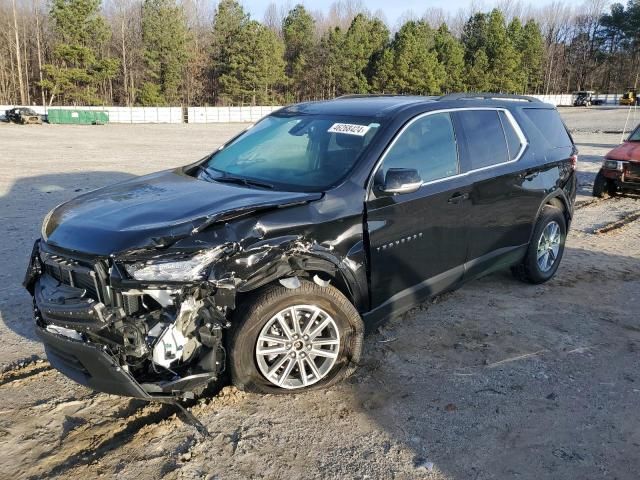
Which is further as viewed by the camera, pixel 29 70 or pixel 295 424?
pixel 29 70

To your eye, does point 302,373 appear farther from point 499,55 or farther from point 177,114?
point 499,55

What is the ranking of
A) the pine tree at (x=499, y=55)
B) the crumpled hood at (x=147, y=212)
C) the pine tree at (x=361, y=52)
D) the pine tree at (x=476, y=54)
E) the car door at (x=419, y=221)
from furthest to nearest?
the pine tree at (x=499, y=55), the pine tree at (x=476, y=54), the pine tree at (x=361, y=52), the car door at (x=419, y=221), the crumpled hood at (x=147, y=212)

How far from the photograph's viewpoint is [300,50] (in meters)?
72.1

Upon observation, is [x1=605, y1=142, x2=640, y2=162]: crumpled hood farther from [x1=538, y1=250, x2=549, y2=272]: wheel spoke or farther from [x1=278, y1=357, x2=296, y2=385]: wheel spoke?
[x1=278, y1=357, x2=296, y2=385]: wheel spoke

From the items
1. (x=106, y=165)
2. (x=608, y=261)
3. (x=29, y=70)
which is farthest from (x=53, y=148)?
(x=29, y=70)

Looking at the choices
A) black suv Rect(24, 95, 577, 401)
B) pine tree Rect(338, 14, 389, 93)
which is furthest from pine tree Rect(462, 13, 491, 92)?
black suv Rect(24, 95, 577, 401)

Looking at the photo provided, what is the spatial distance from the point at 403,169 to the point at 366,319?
1059 mm

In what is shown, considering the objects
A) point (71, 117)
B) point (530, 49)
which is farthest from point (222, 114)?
point (530, 49)

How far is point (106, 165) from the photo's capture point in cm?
1516

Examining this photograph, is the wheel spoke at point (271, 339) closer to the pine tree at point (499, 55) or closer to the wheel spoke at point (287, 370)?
the wheel spoke at point (287, 370)

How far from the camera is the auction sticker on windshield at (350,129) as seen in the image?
4059 millimetres

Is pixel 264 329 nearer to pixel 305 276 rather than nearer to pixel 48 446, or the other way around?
pixel 305 276

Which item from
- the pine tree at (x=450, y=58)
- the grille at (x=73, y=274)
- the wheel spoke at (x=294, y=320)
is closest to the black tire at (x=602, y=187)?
the wheel spoke at (x=294, y=320)

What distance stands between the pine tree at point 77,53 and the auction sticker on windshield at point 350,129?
5647cm
